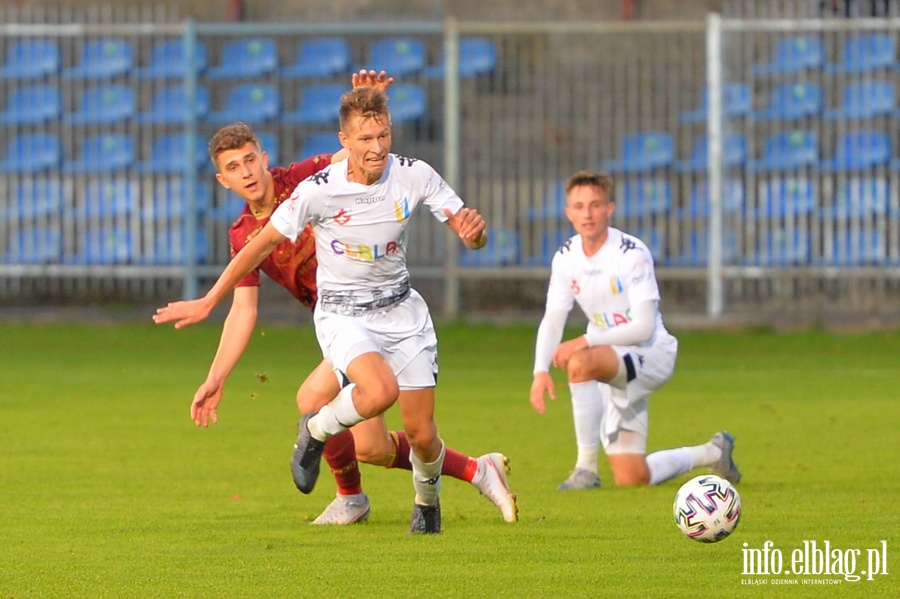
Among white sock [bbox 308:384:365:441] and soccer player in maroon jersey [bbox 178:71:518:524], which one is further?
soccer player in maroon jersey [bbox 178:71:518:524]

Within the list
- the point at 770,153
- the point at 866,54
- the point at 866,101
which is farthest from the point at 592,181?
the point at 866,54

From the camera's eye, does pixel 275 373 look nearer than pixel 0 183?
Yes

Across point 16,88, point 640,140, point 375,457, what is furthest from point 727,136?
point 375,457

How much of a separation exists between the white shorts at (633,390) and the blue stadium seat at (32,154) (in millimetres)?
12659

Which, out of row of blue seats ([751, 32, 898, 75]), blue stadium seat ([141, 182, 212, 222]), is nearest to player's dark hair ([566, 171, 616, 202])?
row of blue seats ([751, 32, 898, 75])

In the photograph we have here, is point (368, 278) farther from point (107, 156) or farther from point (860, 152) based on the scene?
point (107, 156)

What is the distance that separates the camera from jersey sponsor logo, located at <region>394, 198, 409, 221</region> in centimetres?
690

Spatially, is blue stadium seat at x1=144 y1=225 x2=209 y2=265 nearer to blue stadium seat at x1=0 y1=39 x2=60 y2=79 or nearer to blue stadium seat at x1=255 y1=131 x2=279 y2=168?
blue stadium seat at x1=255 y1=131 x2=279 y2=168

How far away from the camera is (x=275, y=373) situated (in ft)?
47.6

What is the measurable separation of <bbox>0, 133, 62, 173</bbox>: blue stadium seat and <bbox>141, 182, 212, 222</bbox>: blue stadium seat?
125cm

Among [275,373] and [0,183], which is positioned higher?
[0,183]

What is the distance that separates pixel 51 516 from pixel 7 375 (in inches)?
285

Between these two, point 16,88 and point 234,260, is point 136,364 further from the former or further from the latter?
point 234,260

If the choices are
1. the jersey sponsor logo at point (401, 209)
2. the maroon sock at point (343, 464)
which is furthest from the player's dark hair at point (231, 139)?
the maroon sock at point (343, 464)
